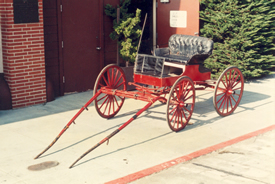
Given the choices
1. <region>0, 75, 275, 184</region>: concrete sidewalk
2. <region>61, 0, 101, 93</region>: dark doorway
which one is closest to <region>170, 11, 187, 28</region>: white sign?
<region>61, 0, 101, 93</region>: dark doorway

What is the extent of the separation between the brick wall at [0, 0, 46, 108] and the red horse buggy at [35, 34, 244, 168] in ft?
5.41

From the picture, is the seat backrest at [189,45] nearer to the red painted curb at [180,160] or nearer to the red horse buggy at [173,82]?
the red horse buggy at [173,82]

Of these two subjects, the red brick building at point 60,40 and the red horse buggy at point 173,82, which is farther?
the red brick building at point 60,40

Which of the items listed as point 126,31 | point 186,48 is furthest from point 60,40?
point 186,48

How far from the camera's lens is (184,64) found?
9.41 meters

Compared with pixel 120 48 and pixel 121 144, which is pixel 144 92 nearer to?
pixel 121 144

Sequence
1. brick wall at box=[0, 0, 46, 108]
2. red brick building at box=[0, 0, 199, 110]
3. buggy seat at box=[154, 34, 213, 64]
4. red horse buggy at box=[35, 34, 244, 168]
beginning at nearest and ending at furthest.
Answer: red horse buggy at box=[35, 34, 244, 168] → brick wall at box=[0, 0, 46, 108] → red brick building at box=[0, 0, 199, 110] → buggy seat at box=[154, 34, 213, 64]

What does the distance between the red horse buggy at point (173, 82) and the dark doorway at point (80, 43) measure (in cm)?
195

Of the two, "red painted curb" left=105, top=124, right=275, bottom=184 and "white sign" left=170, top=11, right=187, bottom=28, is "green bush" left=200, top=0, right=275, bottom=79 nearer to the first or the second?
"white sign" left=170, top=11, right=187, bottom=28

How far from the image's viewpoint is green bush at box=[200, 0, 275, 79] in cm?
1261

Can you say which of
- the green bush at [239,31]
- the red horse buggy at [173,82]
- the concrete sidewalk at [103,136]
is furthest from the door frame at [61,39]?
the green bush at [239,31]

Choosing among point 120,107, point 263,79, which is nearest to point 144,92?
point 120,107

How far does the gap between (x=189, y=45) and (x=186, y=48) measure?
0.34 feet

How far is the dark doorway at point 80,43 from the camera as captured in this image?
1118cm
